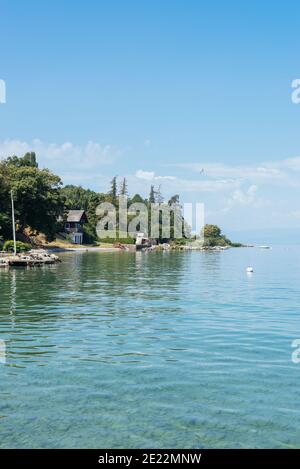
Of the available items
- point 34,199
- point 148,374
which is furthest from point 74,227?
point 148,374

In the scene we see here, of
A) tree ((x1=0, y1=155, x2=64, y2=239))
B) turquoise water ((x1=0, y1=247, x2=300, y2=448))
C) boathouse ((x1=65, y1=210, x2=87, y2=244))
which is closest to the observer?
turquoise water ((x1=0, y1=247, x2=300, y2=448))

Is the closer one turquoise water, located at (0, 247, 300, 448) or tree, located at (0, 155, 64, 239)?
turquoise water, located at (0, 247, 300, 448)

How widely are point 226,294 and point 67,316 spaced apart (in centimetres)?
1903

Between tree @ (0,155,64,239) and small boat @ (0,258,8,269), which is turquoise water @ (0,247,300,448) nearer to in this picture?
small boat @ (0,258,8,269)

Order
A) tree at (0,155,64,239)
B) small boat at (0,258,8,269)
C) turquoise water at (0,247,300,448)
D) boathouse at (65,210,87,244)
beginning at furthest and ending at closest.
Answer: boathouse at (65,210,87,244), tree at (0,155,64,239), small boat at (0,258,8,269), turquoise water at (0,247,300,448)

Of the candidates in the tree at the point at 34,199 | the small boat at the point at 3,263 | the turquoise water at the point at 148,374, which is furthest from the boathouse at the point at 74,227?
the turquoise water at the point at 148,374

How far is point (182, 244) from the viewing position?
194625 mm

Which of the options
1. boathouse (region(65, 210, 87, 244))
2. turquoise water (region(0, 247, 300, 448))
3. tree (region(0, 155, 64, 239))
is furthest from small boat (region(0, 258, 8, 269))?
Answer: boathouse (region(65, 210, 87, 244))

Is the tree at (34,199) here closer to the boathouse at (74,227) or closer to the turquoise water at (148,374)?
the boathouse at (74,227)

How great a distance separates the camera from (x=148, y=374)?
19.7 m

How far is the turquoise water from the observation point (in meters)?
14.0

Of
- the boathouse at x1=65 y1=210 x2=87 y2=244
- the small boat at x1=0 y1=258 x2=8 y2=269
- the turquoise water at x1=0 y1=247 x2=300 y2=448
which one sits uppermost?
the boathouse at x1=65 y1=210 x2=87 y2=244

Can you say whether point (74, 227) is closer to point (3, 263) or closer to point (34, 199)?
point (34, 199)
